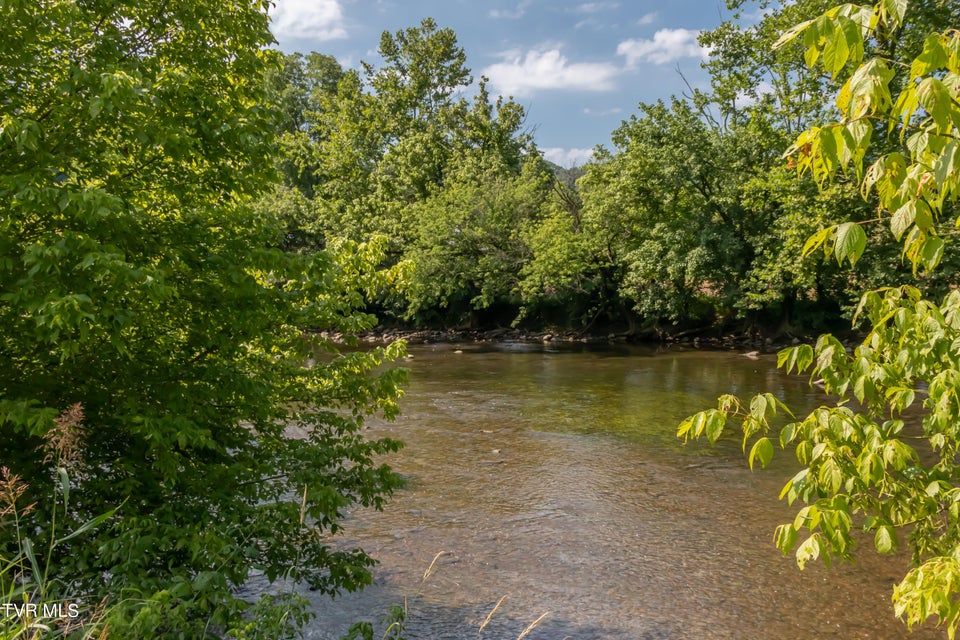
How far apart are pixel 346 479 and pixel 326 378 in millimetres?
1008

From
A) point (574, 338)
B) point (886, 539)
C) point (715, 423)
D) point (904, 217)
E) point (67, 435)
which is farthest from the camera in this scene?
point (574, 338)

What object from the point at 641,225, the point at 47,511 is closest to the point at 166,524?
the point at 47,511

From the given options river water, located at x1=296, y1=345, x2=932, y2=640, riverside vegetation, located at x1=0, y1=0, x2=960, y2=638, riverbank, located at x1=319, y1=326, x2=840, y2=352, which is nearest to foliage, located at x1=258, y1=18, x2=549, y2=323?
riverbank, located at x1=319, y1=326, x2=840, y2=352

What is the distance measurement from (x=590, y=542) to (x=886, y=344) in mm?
5449

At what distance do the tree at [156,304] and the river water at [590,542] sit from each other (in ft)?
5.93

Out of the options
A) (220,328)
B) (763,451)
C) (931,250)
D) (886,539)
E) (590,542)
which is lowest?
(590,542)

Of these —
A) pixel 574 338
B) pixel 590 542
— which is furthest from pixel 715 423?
pixel 574 338

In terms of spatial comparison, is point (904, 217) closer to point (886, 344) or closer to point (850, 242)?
point (850, 242)

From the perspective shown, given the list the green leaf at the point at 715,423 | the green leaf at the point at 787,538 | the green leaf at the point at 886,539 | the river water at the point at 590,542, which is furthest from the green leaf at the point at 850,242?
the river water at the point at 590,542

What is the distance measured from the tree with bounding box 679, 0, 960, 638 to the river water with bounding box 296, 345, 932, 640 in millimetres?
3357

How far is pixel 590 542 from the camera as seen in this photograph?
Answer: 8305mm

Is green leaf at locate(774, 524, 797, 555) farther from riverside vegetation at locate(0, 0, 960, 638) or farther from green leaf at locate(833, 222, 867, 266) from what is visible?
green leaf at locate(833, 222, 867, 266)

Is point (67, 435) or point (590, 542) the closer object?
point (67, 435)

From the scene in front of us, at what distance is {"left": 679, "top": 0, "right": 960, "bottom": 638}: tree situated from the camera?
7.18ft
